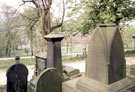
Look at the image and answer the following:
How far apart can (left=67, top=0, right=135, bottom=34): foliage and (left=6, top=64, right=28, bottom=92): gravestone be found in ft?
22.8

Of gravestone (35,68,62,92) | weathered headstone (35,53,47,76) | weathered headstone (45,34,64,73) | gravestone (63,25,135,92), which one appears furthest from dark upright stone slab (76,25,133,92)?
weathered headstone (35,53,47,76)

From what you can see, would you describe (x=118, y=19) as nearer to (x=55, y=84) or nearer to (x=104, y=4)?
(x=104, y=4)

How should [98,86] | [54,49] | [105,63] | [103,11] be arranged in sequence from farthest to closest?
[103,11], [54,49], [98,86], [105,63]

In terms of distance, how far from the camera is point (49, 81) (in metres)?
3.02

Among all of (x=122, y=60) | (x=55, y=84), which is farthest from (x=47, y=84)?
(x=122, y=60)

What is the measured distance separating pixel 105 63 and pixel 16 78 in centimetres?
315

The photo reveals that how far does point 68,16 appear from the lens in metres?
12.1

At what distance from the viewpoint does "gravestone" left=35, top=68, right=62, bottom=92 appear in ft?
9.46

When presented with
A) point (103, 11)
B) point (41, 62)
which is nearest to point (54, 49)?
point (41, 62)

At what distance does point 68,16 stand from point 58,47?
7.70m

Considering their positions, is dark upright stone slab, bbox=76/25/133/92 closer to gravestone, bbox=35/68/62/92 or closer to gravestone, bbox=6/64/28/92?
gravestone, bbox=35/68/62/92

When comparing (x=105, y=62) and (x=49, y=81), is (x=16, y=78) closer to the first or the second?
(x=49, y=81)

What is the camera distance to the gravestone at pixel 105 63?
9.97 feet

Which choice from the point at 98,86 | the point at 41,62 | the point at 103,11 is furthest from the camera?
the point at 103,11
